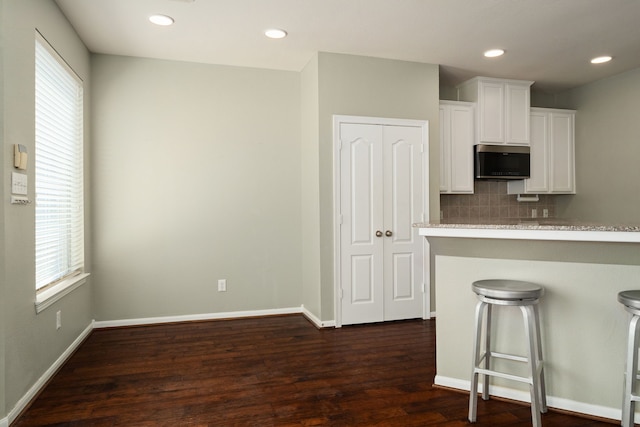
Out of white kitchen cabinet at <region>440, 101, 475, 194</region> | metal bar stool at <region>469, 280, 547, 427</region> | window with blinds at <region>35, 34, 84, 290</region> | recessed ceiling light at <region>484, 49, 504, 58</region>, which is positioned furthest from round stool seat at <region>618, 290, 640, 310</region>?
window with blinds at <region>35, 34, 84, 290</region>

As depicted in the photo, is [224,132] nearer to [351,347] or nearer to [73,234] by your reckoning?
[73,234]

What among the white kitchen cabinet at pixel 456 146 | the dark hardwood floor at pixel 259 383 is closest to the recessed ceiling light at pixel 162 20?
the dark hardwood floor at pixel 259 383

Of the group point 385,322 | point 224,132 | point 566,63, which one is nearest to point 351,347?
point 385,322

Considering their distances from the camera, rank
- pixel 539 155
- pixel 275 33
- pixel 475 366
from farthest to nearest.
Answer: pixel 539 155
pixel 275 33
pixel 475 366

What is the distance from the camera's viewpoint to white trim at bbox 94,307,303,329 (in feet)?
13.9

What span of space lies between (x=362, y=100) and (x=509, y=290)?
2645 mm

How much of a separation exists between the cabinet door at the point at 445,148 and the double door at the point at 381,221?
0.38 metres

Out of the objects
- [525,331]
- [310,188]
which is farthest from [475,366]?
[310,188]

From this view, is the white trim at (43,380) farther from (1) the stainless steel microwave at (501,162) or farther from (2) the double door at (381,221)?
(1) the stainless steel microwave at (501,162)

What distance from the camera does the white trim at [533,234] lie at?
2.22m

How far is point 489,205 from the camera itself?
214 inches

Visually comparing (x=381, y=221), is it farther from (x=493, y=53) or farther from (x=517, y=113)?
(x=517, y=113)

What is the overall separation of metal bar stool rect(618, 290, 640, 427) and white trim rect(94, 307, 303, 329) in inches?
125

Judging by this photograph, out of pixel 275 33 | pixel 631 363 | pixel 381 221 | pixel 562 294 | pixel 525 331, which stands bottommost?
pixel 631 363
